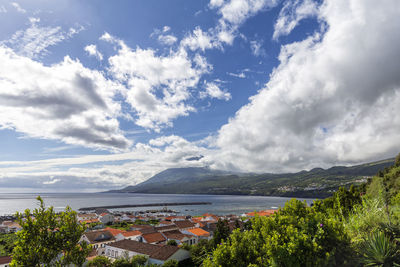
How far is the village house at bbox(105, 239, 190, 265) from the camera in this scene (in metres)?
37.0

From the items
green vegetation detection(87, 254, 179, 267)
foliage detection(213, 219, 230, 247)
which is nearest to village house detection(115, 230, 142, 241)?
green vegetation detection(87, 254, 179, 267)

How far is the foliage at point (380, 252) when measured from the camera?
8285mm

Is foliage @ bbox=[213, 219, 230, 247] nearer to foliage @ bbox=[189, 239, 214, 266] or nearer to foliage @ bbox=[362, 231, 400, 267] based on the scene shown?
foliage @ bbox=[189, 239, 214, 266]

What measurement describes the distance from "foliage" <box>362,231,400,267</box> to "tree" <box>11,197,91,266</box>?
15.0 meters

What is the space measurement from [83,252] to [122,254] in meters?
32.8

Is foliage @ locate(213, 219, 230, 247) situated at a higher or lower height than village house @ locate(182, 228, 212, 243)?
higher

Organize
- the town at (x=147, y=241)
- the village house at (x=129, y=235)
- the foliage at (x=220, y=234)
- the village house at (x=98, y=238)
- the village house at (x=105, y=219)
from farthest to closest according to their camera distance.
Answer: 1. the village house at (x=105, y=219)
2. the village house at (x=129, y=235)
3. the village house at (x=98, y=238)
4. the foliage at (x=220, y=234)
5. the town at (x=147, y=241)

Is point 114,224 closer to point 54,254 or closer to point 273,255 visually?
point 54,254

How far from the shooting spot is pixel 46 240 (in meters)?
12.8

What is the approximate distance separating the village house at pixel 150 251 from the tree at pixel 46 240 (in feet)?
→ 87.2

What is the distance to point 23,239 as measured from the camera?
12.2 meters

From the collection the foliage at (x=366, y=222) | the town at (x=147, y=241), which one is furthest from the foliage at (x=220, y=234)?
the foliage at (x=366, y=222)

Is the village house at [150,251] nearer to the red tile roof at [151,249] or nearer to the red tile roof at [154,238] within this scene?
the red tile roof at [151,249]

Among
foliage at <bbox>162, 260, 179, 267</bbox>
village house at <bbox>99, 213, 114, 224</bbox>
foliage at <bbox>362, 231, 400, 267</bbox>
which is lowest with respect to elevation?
village house at <bbox>99, 213, 114, 224</bbox>
